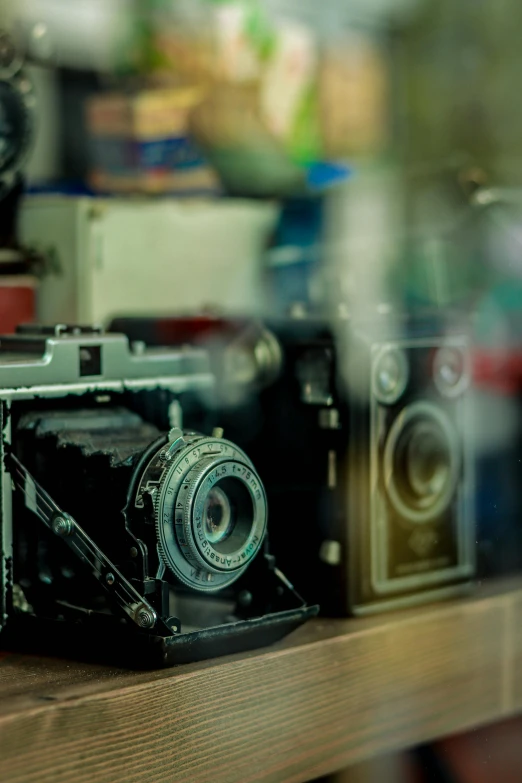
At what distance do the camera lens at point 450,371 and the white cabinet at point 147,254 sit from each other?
0.18m

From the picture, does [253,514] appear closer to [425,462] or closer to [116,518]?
[116,518]

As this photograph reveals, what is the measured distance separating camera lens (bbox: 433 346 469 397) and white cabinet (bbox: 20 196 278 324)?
0.18 metres

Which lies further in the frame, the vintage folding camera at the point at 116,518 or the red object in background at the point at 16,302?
the red object in background at the point at 16,302

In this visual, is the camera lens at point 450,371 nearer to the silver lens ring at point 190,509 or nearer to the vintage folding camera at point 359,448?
the vintage folding camera at point 359,448

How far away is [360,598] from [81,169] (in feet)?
1.99

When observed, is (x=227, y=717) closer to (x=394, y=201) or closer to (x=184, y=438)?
(x=184, y=438)

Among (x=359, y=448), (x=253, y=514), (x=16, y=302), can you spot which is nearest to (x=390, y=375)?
(x=359, y=448)

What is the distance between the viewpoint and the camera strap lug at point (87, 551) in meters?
0.80

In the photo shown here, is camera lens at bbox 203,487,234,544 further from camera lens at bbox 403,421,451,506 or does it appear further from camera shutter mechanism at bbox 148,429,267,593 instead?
camera lens at bbox 403,421,451,506

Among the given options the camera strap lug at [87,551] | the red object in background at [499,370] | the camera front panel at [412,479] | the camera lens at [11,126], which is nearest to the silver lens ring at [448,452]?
the camera front panel at [412,479]

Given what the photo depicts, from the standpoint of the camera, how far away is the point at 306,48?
4.42 feet

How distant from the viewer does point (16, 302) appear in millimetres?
1092

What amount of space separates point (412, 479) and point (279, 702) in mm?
214

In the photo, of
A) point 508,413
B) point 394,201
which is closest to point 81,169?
point 394,201
